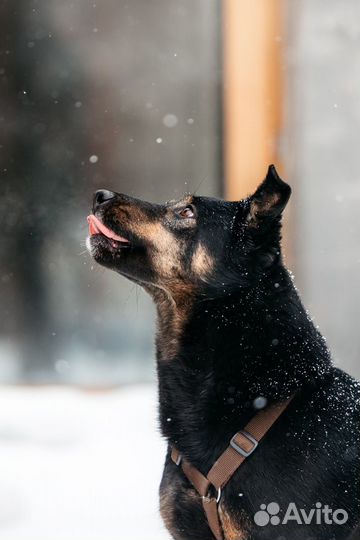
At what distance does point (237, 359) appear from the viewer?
293 cm

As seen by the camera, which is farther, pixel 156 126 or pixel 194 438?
pixel 156 126

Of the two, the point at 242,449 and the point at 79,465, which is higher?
the point at 242,449

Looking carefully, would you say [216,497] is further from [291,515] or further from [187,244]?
[187,244]

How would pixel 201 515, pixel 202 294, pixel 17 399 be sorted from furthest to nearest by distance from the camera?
pixel 17 399 → pixel 202 294 → pixel 201 515

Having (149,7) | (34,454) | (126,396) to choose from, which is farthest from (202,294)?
(149,7)

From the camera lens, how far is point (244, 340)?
293 centimetres

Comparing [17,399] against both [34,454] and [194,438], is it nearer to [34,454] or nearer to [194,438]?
[34,454]

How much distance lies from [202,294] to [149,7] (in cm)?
415

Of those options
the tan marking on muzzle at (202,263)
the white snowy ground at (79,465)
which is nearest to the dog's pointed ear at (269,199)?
the tan marking on muzzle at (202,263)

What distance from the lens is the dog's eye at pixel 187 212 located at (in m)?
3.19

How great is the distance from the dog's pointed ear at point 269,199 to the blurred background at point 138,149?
3.00m

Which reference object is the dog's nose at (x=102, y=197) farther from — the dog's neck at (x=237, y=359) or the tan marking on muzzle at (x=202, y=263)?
the dog's neck at (x=237, y=359)

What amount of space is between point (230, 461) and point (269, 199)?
0.98 meters

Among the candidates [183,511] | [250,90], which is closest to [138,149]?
[250,90]
